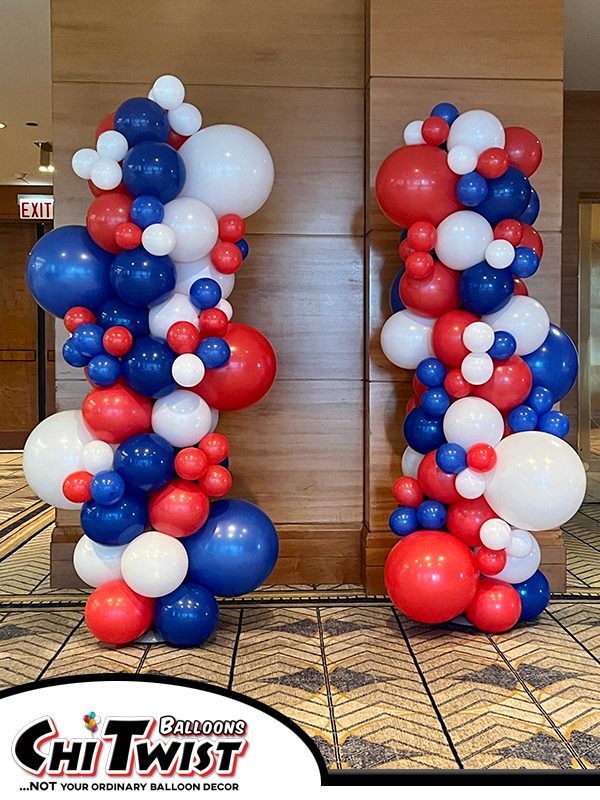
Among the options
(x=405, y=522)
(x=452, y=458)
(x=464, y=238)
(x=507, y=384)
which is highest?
(x=464, y=238)

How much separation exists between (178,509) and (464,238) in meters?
1.35

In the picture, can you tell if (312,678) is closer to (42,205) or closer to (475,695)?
(475,695)

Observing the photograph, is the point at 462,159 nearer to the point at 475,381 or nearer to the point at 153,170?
the point at 475,381

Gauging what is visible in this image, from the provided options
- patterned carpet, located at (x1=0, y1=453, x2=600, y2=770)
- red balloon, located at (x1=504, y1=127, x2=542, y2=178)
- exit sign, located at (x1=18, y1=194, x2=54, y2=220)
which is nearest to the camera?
patterned carpet, located at (x1=0, y1=453, x2=600, y2=770)

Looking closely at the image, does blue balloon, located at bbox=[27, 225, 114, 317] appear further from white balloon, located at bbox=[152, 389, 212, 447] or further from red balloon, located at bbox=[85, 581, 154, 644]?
red balloon, located at bbox=[85, 581, 154, 644]

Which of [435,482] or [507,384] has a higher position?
[507,384]

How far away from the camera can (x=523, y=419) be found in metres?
2.74

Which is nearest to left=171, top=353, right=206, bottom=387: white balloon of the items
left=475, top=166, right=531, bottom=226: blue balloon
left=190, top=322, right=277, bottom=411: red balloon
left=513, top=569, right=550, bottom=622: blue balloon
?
left=190, top=322, right=277, bottom=411: red balloon

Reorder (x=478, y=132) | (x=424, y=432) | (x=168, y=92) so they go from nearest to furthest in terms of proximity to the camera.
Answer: (x=168, y=92)
(x=478, y=132)
(x=424, y=432)

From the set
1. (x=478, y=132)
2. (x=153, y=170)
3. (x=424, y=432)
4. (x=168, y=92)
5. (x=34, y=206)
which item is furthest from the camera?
(x=34, y=206)

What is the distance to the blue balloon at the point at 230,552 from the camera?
2.61 meters

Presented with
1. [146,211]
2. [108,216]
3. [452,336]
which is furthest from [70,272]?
[452,336]

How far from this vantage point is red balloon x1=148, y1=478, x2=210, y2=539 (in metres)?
2.54

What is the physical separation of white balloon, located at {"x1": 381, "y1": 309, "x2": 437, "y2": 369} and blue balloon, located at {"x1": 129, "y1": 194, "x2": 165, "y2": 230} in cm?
96
